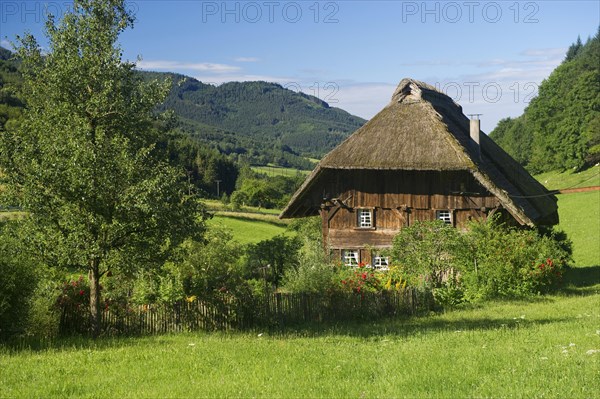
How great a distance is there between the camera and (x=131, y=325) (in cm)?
1394

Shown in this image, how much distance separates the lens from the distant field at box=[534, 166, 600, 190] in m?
62.0

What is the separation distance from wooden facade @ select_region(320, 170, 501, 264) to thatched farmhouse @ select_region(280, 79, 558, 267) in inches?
1.5

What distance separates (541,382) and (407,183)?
17751 millimetres

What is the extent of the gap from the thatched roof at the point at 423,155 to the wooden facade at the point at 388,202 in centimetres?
87

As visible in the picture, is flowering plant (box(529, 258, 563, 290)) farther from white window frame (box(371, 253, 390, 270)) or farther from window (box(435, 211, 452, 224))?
white window frame (box(371, 253, 390, 270))

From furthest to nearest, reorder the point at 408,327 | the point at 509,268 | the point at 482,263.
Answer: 1. the point at 482,263
2. the point at 509,268
3. the point at 408,327

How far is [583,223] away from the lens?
41281 mm

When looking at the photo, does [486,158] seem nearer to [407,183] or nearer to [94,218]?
[407,183]

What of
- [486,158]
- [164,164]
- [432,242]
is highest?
[486,158]

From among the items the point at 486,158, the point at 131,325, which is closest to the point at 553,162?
the point at 486,158

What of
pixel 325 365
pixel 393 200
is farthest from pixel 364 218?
pixel 325 365

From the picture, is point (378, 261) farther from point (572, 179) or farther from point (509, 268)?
point (572, 179)

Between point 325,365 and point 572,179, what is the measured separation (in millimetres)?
64242

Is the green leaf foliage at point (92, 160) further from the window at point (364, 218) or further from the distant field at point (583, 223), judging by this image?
the distant field at point (583, 223)
